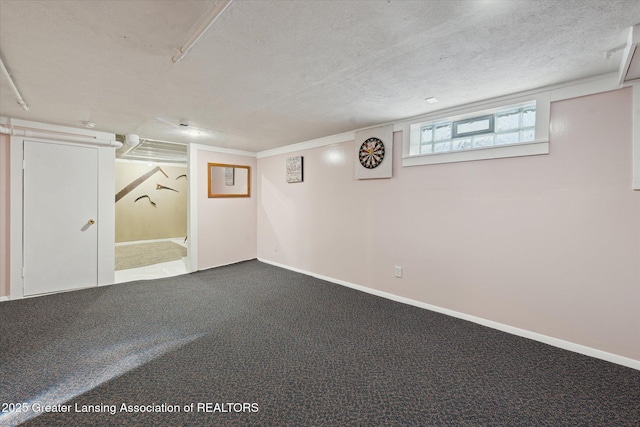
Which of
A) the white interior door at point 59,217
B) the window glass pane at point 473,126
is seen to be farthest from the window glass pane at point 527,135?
the white interior door at point 59,217

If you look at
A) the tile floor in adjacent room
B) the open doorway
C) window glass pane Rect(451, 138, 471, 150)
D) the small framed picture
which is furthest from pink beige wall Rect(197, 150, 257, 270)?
window glass pane Rect(451, 138, 471, 150)

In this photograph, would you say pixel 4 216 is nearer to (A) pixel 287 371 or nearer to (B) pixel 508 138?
(A) pixel 287 371

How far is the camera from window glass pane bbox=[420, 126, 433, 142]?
3.37 meters

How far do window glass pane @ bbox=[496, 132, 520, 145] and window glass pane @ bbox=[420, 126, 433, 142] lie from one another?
0.73m

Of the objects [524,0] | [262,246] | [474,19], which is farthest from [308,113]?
[262,246]

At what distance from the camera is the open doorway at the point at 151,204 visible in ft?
21.7

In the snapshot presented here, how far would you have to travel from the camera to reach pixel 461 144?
3.12 meters

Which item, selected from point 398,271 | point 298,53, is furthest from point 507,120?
point 298,53

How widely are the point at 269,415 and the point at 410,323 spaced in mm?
1793

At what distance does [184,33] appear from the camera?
164cm

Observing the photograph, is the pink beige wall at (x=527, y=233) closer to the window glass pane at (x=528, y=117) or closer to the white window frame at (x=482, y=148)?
the white window frame at (x=482, y=148)

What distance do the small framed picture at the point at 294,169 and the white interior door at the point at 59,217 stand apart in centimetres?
291

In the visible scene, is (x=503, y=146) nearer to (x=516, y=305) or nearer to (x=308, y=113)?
(x=516, y=305)

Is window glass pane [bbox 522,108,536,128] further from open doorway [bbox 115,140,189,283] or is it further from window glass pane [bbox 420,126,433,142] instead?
open doorway [bbox 115,140,189,283]
